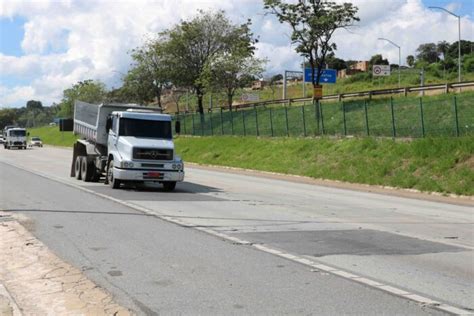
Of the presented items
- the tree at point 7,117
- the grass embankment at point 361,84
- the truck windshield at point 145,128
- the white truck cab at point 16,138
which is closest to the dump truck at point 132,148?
the truck windshield at point 145,128

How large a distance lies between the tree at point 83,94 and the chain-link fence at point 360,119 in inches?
1950

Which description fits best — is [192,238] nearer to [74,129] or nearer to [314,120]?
[74,129]

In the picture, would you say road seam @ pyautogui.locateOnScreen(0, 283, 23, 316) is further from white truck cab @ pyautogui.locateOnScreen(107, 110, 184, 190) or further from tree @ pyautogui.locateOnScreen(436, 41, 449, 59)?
tree @ pyautogui.locateOnScreen(436, 41, 449, 59)

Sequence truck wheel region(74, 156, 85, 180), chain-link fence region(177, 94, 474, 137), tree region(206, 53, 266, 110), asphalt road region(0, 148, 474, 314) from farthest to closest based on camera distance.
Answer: tree region(206, 53, 266, 110), chain-link fence region(177, 94, 474, 137), truck wheel region(74, 156, 85, 180), asphalt road region(0, 148, 474, 314)

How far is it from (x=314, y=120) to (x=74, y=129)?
17.8m

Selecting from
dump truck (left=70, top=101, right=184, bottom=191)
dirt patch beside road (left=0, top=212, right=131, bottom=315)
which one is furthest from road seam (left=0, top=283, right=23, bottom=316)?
dump truck (left=70, top=101, right=184, bottom=191)

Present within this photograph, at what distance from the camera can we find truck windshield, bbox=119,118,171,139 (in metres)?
21.0

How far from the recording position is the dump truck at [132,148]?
66.3 ft

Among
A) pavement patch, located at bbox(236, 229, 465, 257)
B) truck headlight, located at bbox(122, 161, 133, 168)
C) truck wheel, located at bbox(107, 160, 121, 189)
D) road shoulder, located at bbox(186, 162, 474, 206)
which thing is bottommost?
road shoulder, located at bbox(186, 162, 474, 206)

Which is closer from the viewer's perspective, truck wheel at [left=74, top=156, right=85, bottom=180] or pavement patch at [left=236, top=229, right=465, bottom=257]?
pavement patch at [left=236, top=229, right=465, bottom=257]

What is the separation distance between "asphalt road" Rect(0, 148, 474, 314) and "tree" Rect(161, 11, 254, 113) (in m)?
41.3

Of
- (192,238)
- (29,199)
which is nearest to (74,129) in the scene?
(29,199)

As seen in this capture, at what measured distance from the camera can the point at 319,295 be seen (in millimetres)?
6785

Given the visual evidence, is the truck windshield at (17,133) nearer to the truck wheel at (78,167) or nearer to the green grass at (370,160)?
the green grass at (370,160)
